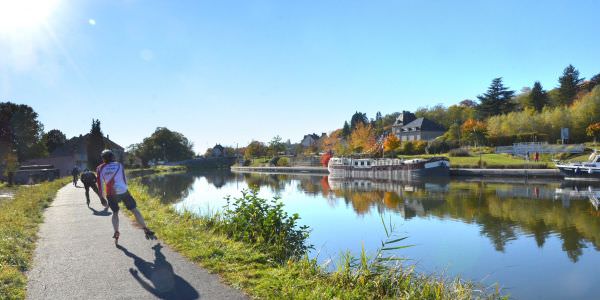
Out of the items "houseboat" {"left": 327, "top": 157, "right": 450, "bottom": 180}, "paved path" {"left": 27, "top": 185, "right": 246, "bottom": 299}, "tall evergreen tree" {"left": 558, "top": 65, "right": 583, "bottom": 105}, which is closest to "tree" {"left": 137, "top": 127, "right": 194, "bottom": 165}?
"houseboat" {"left": 327, "top": 157, "right": 450, "bottom": 180}

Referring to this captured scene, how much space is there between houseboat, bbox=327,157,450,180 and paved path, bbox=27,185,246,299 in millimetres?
35338

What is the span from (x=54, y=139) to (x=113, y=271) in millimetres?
85396

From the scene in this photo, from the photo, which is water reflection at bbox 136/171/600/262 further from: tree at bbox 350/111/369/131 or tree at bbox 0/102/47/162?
tree at bbox 350/111/369/131

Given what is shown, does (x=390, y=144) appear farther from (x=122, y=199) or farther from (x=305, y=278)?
(x=305, y=278)

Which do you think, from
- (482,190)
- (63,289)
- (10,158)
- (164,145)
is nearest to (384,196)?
(482,190)

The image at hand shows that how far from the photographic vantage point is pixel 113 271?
20.5 ft

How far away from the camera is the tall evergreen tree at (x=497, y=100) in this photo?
73125 mm

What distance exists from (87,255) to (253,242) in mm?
3184

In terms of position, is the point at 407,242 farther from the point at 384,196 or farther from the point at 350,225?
the point at 384,196

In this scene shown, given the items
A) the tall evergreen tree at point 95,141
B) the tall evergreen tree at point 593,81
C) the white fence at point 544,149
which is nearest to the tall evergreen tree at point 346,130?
the tall evergreen tree at point 593,81

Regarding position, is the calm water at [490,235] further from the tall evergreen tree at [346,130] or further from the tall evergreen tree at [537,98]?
the tall evergreen tree at [346,130]

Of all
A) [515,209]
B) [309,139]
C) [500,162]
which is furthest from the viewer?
[309,139]

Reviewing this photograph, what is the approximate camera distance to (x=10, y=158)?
3161cm

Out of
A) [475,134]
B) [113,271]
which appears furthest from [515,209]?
[475,134]
